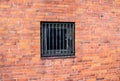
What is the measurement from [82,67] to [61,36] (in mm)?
987

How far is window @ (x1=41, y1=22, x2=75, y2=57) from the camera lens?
6133 mm

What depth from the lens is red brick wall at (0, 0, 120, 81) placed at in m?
5.75

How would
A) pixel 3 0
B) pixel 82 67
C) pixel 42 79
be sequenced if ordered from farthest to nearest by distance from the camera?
1. pixel 82 67
2. pixel 42 79
3. pixel 3 0

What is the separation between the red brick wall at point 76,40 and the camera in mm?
5754

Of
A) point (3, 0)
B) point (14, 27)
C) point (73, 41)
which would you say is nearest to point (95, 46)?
point (73, 41)

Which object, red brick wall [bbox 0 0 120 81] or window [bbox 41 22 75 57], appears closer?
red brick wall [bbox 0 0 120 81]

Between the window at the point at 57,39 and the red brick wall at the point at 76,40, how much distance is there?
131mm

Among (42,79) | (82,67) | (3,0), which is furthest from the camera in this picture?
(82,67)

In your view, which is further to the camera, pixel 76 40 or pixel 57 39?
pixel 76 40

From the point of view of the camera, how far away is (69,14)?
6270 mm

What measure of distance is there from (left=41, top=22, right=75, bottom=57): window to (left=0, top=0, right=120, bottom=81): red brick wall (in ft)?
0.43

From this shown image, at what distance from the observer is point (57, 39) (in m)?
6.26

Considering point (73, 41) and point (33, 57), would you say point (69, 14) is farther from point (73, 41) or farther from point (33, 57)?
point (33, 57)

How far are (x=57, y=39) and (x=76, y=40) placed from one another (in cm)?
50
